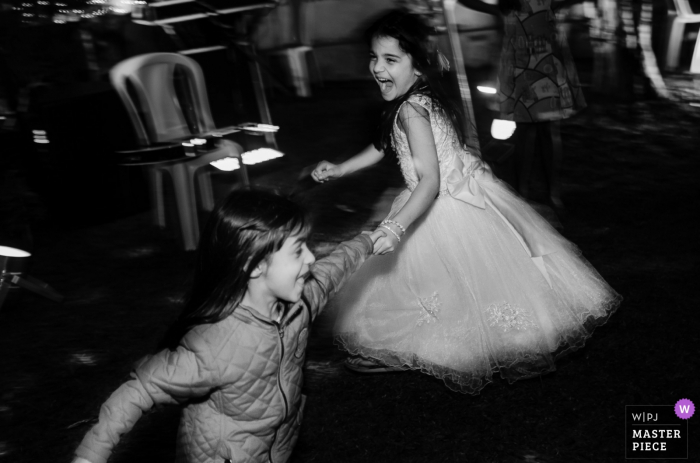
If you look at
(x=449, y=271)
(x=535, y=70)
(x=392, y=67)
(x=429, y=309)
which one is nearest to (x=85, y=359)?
(x=429, y=309)

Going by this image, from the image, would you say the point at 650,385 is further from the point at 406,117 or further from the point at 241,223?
the point at 241,223

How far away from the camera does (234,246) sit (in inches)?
76.4

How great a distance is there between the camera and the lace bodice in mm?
2873

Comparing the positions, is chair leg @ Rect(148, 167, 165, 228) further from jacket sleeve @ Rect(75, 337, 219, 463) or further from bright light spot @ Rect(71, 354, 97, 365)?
jacket sleeve @ Rect(75, 337, 219, 463)

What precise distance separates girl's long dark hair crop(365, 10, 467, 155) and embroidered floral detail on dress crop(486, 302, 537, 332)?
2.48 feet

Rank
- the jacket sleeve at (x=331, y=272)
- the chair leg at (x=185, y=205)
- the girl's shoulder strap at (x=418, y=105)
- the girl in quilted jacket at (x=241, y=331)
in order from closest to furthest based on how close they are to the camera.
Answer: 1. the girl in quilted jacket at (x=241, y=331)
2. the jacket sleeve at (x=331, y=272)
3. the girl's shoulder strap at (x=418, y=105)
4. the chair leg at (x=185, y=205)

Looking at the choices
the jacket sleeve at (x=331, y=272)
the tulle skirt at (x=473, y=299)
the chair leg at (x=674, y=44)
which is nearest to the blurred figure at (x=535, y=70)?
the tulle skirt at (x=473, y=299)

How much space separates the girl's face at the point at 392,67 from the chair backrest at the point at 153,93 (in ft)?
9.41

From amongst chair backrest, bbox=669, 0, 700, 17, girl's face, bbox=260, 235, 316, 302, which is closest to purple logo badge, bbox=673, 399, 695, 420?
girl's face, bbox=260, 235, 316, 302

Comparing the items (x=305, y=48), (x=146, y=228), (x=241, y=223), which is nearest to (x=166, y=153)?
(x=146, y=228)

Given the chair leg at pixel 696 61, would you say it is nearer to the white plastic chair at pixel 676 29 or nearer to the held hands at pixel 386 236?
the white plastic chair at pixel 676 29

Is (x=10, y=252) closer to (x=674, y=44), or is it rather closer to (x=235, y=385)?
(x=235, y=385)

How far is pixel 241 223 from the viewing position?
1933mm

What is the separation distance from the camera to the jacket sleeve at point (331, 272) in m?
2.17
